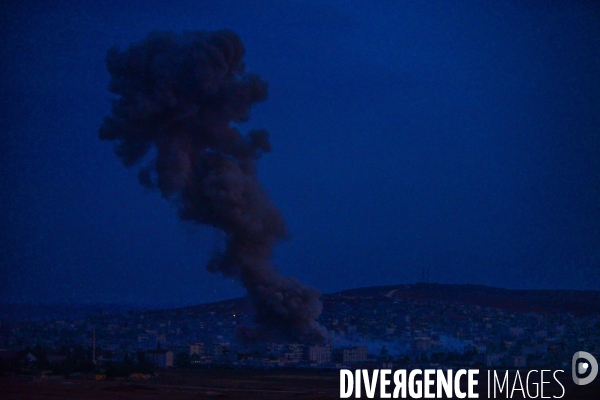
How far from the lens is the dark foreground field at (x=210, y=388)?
40.5m

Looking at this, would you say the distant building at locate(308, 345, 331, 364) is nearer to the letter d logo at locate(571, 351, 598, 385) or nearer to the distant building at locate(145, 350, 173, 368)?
the distant building at locate(145, 350, 173, 368)

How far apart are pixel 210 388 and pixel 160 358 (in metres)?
17.7

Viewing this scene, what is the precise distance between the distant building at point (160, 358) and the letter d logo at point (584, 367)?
2624cm

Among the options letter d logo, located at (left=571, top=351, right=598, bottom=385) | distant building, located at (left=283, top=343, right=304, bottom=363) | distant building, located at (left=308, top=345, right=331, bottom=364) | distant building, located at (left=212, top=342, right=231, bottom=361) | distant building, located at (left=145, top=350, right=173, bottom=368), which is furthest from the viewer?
distant building, located at (left=212, top=342, right=231, bottom=361)

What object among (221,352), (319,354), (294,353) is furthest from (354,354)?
(221,352)

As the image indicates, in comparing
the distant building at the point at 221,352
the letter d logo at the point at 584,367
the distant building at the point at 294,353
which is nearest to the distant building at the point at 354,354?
the distant building at the point at 294,353

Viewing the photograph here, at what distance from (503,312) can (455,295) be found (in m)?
19.1

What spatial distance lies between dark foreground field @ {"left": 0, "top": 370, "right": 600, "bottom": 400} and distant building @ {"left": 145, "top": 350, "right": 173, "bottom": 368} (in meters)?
7.00

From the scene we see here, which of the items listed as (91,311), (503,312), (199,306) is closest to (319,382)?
(503,312)

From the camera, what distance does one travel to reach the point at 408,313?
329ft

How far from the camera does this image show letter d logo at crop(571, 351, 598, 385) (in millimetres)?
46594

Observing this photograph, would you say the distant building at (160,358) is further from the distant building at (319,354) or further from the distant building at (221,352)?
the distant building at (319,354)

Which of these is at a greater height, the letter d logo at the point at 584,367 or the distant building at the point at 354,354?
the distant building at the point at 354,354

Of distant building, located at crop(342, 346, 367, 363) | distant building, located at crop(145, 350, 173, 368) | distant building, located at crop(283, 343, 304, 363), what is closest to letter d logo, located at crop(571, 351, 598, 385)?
distant building, located at crop(342, 346, 367, 363)
